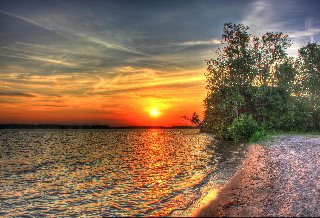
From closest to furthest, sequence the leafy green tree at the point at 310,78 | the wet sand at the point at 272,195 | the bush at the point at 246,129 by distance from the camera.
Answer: the wet sand at the point at 272,195, the bush at the point at 246,129, the leafy green tree at the point at 310,78

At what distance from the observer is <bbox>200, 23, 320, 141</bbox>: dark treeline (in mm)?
60250

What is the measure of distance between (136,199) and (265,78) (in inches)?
2097

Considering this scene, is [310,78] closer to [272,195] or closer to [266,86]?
[266,86]

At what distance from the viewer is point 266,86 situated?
6272cm

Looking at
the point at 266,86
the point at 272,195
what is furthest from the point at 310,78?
the point at 272,195

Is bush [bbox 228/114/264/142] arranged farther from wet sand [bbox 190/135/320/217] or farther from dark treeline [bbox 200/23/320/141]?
wet sand [bbox 190/135/320/217]

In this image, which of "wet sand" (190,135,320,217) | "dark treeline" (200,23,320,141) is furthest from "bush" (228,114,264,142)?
"wet sand" (190,135,320,217)

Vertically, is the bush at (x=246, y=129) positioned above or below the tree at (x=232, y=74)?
below

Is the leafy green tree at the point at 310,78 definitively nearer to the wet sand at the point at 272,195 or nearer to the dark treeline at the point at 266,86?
the dark treeline at the point at 266,86

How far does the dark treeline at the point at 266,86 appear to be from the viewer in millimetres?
60250

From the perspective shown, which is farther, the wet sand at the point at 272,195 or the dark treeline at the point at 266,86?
the dark treeline at the point at 266,86

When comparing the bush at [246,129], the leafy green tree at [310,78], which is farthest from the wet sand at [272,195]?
the leafy green tree at [310,78]

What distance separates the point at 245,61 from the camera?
60.4m

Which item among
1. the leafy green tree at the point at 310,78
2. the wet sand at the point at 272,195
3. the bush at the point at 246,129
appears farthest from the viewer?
the leafy green tree at the point at 310,78
